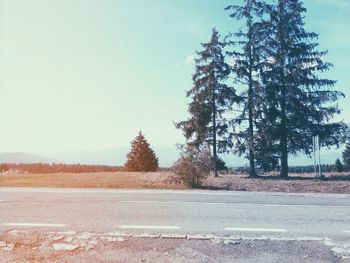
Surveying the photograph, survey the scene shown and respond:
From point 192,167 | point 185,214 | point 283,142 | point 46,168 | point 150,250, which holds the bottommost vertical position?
point 150,250

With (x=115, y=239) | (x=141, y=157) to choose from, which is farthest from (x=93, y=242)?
(x=141, y=157)

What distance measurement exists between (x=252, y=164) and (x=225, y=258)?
20402 mm

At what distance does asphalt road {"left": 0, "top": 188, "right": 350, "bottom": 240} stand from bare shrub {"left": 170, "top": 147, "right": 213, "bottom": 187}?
14.9ft

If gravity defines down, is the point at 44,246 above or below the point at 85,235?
below

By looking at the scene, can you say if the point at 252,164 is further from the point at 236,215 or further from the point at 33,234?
the point at 33,234

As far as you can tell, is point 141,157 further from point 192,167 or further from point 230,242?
point 230,242

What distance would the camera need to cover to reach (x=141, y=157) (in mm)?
45344

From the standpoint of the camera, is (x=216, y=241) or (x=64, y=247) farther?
(x=216, y=241)

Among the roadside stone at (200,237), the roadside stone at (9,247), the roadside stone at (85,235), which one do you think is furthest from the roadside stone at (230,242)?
the roadside stone at (9,247)

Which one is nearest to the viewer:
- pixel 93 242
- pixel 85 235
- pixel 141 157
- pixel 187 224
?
pixel 93 242

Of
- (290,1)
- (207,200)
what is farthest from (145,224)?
(290,1)

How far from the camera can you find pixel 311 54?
87.2 ft

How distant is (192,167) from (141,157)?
2676 centimetres

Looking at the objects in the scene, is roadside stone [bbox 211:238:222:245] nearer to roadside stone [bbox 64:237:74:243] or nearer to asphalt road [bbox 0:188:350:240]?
asphalt road [bbox 0:188:350:240]
